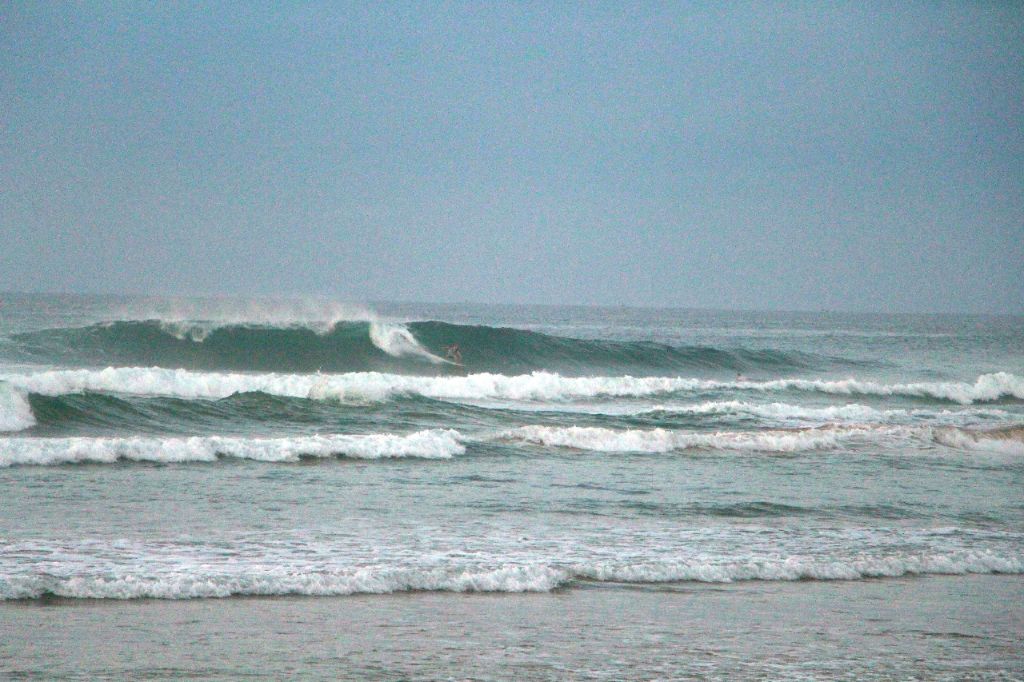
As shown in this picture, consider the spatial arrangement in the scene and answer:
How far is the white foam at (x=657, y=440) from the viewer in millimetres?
17000

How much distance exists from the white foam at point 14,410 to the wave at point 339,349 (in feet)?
44.0

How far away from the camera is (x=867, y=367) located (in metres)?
41.5

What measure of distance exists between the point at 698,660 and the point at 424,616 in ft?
6.14

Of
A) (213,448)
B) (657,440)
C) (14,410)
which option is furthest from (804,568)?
(14,410)

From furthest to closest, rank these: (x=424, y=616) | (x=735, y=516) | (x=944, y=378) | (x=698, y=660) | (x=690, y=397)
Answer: (x=944, y=378), (x=690, y=397), (x=735, y=516), (x=424, y=616), (x=698, y=660)

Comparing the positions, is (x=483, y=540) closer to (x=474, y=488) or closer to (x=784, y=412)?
(x=474, y=488)

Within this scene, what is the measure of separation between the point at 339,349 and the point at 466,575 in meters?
25.7

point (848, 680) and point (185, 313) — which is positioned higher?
point (185, 313)

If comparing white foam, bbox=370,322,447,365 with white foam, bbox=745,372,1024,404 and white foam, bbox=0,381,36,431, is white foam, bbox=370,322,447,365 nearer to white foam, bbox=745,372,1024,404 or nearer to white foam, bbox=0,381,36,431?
white foam, bbox=745,372,1024,404

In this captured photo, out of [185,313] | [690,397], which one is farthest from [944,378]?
[185,313]

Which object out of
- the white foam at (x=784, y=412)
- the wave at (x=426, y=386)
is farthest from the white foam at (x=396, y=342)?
the white foam at (x=784, y=412)

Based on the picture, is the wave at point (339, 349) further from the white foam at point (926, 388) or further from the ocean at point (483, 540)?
the ocean at point (483, 540)

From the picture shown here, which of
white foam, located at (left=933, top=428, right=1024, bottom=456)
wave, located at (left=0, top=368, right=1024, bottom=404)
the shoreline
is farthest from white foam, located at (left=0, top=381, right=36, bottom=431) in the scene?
white foam, located at (left=933, top=428, right=1024, bottom=456)

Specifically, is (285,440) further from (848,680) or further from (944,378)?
(944,378)
